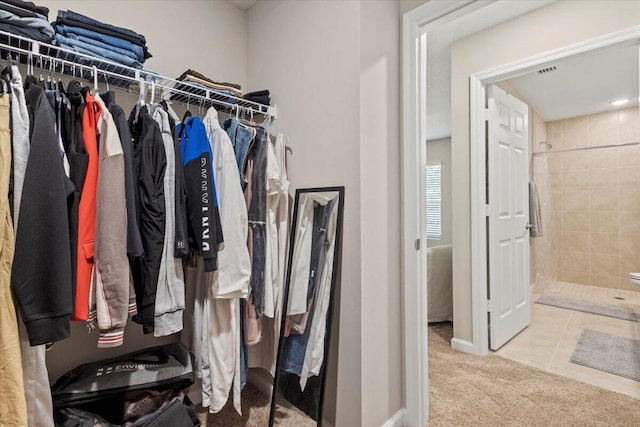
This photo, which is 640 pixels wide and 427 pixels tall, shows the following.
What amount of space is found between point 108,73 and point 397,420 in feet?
7.20

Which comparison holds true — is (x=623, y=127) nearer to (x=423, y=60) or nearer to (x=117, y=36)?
(x=423, y=60)

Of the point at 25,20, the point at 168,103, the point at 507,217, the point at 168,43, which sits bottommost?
the point at 507,217

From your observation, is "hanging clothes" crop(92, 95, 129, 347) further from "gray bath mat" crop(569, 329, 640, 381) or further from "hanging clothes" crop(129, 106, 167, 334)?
"gray bath mat" crop(569, 329, 640, 381)

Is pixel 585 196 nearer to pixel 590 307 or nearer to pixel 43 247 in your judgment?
pixel 590 307

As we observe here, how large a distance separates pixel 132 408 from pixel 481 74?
3181 millimetres

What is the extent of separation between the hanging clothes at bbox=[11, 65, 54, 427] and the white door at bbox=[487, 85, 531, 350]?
280 centimetres

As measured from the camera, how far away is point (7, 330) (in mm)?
953

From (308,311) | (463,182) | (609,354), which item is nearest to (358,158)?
(308,311)

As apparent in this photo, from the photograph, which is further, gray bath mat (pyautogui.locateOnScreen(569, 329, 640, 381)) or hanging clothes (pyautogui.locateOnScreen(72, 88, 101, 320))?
gray bath mat (pyautogui.locateOnScreen(569, 329, 640, 381))

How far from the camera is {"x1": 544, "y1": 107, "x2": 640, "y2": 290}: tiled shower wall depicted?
452cm

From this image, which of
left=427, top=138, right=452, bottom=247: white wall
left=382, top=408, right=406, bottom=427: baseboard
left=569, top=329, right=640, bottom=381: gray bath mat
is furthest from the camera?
left=427, top=138, right=452, bottom=247: white wall

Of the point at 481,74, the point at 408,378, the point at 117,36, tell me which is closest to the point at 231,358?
the point at 408,378

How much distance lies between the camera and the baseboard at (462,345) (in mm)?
2654

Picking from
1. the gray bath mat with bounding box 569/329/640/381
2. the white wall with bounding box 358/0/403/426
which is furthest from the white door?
the white wall with bounding box 358/0/403/426
